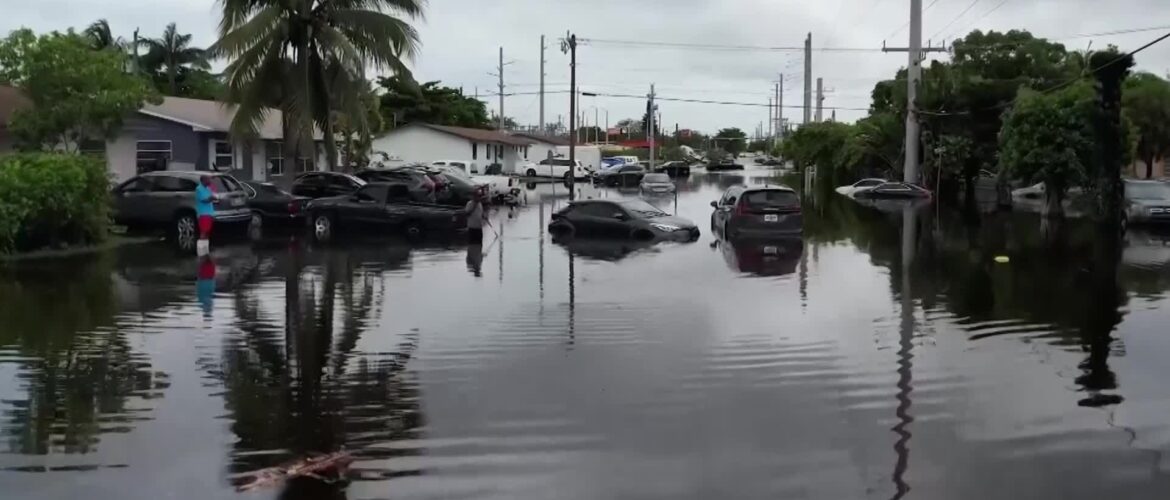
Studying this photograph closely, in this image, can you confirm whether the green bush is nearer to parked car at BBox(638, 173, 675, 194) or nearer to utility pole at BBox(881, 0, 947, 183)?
parked car at BBox(638, 173, 675, 194)

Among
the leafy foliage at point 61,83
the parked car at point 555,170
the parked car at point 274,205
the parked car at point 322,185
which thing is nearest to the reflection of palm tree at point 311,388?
the parked car at point 274,205

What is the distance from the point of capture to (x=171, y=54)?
67.1 metres

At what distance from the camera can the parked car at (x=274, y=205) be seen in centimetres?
2830

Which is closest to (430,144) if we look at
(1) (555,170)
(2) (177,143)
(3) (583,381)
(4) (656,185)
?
(1) (555,170)

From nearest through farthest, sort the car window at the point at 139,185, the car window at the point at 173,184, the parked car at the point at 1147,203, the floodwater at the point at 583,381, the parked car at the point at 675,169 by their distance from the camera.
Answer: the floodwater at the point at 583,381 < the car window at the point at 173,184 < the car window at the point at 139,185 < the parked car at the point at 1147,203 < the parked car at the point at 675,169

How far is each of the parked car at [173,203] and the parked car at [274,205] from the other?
5.97ft

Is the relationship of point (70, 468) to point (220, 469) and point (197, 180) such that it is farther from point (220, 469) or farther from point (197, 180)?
point (197, 180)

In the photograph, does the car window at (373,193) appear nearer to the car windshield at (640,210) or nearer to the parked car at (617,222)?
the parked car at (617,222)

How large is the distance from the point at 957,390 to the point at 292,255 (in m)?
15.0

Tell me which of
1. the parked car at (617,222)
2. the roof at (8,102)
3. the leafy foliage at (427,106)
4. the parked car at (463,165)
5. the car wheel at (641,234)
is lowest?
the car wheel at (641,234)

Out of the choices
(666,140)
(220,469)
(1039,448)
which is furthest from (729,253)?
(666,140)

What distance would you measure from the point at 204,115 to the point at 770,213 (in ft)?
72.8

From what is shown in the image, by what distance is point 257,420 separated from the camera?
344 inches

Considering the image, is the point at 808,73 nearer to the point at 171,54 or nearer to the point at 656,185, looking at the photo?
the point at 656,185
